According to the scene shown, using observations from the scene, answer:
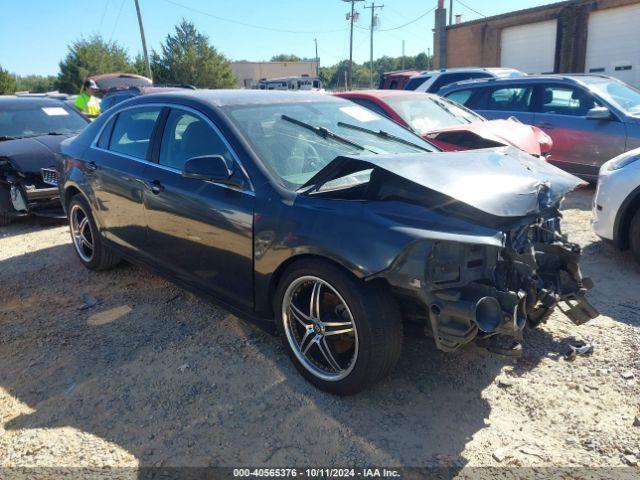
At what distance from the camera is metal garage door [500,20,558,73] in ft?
73.4

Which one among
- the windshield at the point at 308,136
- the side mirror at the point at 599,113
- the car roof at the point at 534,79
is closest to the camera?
the windshield at the point at 308,136

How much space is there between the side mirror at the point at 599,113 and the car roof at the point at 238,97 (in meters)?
4.61

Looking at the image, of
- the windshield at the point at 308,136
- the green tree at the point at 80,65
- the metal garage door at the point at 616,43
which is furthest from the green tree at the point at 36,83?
the windshield at the point at 308,136

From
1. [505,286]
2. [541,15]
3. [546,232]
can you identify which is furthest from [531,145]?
[541,15]

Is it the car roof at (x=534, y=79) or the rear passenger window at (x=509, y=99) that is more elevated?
the car roof at (x=534, y=79)

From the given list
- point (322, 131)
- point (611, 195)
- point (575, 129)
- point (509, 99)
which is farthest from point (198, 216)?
point (509, 99)

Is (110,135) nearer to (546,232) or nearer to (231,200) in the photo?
(231,200)

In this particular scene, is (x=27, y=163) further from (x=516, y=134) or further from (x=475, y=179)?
(x=516, y=134)

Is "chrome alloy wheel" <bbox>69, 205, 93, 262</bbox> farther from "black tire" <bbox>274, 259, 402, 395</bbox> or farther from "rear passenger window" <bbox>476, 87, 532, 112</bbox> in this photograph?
"rear passenger window" <bbox>476, 87, 532, 112</bbox>

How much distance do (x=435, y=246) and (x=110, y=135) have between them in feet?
10.8

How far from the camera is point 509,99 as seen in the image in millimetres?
8227

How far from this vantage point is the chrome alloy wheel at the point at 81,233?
495 cm

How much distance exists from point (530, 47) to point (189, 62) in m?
28.7

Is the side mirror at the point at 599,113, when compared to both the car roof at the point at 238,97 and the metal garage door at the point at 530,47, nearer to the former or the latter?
the car roof at the point at 238,97
